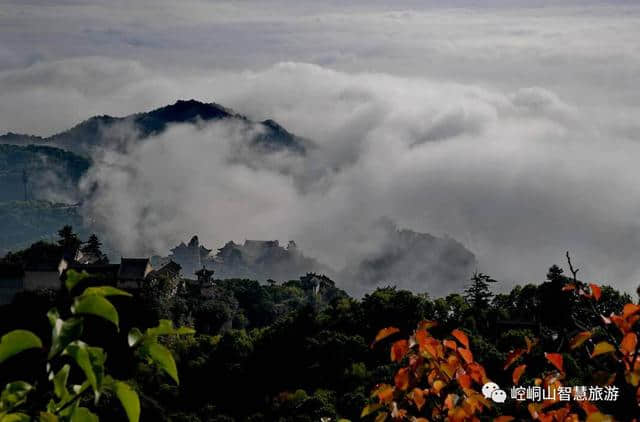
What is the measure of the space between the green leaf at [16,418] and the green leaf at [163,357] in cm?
83

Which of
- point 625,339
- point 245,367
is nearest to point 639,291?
point 625,339

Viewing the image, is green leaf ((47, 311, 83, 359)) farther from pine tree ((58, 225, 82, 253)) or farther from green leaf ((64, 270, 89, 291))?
pine tree ((58, 225, 82, 253))

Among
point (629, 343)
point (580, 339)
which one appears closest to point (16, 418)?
point (580, 339)

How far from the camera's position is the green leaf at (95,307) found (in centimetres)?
454

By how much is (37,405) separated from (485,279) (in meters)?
68.8

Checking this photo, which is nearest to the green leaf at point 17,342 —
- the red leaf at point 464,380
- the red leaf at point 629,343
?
the red leaf at point 464,380

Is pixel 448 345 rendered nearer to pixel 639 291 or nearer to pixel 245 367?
pixel 639 291

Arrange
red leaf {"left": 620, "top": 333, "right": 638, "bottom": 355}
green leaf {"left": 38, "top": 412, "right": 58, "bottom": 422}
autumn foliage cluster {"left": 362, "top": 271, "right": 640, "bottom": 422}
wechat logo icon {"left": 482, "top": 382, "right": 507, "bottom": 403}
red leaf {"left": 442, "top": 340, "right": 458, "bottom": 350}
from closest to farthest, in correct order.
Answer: green leaf {"left": 38, "top": 412, "right": 58, "bottom": 422} → red leaf {"left": 620, "top": 333, "right": 638, "bottom": 355} → autumn foliage cluster {"left": 362, "top": 271, "right": 640, "bottom": 422} → red leaf {"left": 442, "top": 340, "right": 458, "bottom": 350} → wechat logo icon {"left": 482, "top": 382, "right": 507, "bottom": 403}

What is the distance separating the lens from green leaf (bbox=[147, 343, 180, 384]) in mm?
4801

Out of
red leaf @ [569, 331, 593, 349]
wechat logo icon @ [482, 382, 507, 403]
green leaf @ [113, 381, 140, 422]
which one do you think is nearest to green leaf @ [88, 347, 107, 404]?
green leaf @ [113, 381, 140, 422]

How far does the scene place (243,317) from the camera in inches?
3287

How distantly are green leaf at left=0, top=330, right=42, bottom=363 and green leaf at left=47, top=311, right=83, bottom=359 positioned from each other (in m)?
0.10

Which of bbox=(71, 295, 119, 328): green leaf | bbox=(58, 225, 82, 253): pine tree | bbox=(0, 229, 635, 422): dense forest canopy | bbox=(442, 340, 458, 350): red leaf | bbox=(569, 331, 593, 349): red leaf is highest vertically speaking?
bbox=(71, 295, 119, 328): green leaf

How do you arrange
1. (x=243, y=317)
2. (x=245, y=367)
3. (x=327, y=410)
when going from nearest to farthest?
1. (x=327, y=410)
2. (x=245, y=367)
3. (x=243, y=317)
